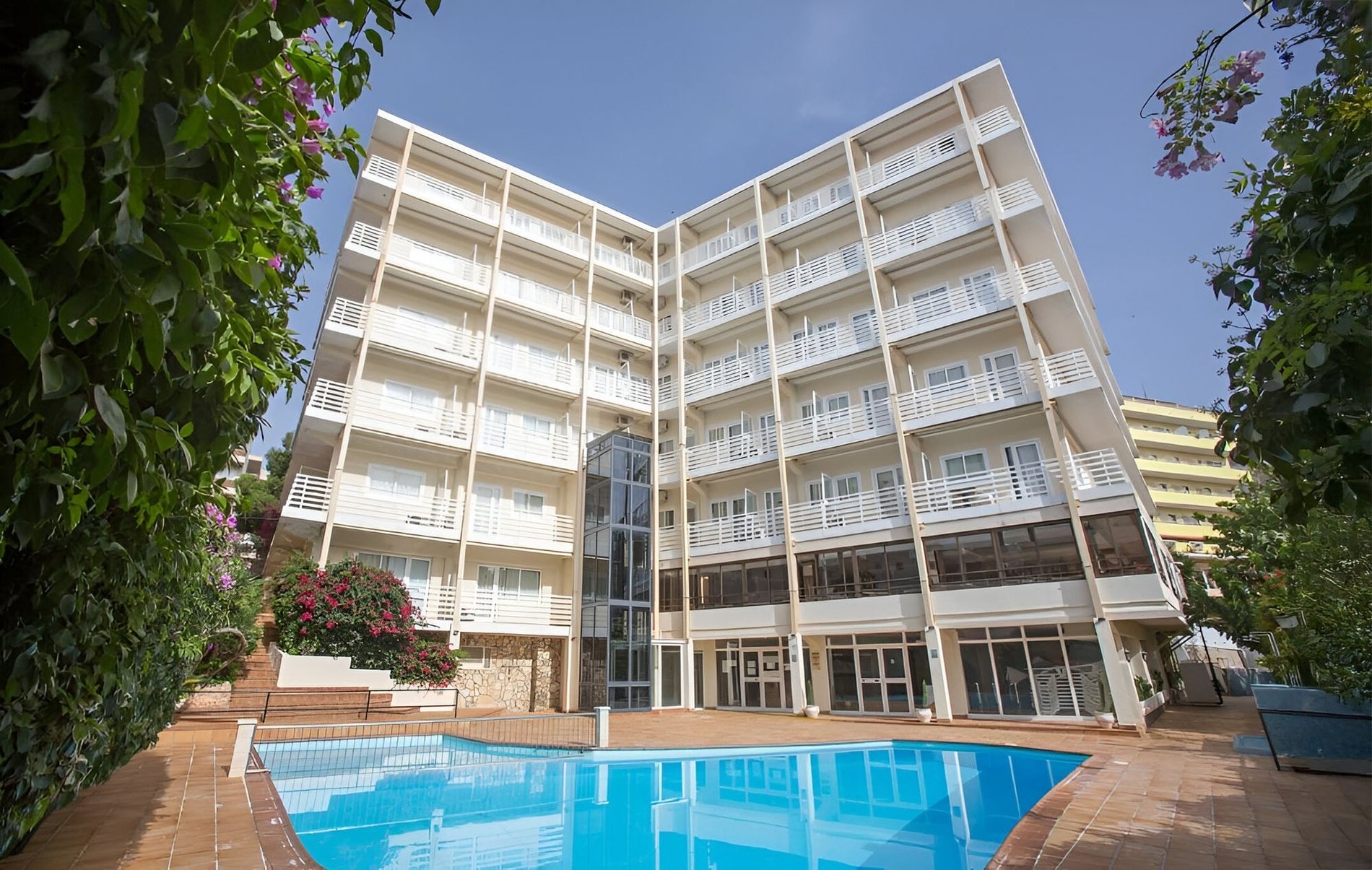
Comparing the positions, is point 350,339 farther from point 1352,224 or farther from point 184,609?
point 1352,224

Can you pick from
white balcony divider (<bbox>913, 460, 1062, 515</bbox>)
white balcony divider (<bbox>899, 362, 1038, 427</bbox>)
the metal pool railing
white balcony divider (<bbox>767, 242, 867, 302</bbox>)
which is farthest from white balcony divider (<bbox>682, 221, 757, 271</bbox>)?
the metal pool railing

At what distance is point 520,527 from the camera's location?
21078mm

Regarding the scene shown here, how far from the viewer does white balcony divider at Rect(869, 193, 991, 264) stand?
62.4 ft

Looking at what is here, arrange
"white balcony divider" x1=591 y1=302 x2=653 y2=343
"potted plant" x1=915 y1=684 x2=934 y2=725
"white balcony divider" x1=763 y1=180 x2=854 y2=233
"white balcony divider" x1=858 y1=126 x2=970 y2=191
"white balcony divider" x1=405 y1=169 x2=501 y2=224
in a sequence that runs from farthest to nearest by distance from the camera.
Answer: "white balcony divider" x1=591 y1=302 x2=653 y2=343 < "white balcony divider" x1=763 y1=180 x2=854 y2=233 < "white balcony divider" x1=405 y1=169 x2=501 y2=224 < "white balcony divider" x1=858 y1=126 x2=970 y2=191 < "potted plant" x1=915 y1=684 x2=934 y2=725

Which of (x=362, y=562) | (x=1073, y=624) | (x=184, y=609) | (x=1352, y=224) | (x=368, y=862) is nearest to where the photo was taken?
(x=1352, y=224)

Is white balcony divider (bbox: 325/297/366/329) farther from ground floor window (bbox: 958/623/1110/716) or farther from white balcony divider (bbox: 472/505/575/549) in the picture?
ground floor window (bbox: 958/623/1110/716)

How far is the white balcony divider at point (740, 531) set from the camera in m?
20.6

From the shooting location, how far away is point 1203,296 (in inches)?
156

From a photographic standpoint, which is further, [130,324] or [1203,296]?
[1203,296]

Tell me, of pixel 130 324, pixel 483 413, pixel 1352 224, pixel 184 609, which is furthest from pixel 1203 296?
pixel 483 413

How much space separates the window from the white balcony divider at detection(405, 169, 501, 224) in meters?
20.7

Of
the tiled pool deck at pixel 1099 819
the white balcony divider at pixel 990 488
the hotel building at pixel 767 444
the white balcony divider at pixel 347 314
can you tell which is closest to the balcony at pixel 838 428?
the hotel building at pixel 767 444

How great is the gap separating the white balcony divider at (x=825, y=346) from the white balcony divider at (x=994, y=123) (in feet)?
21.2

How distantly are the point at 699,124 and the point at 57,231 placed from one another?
35.7 feet
